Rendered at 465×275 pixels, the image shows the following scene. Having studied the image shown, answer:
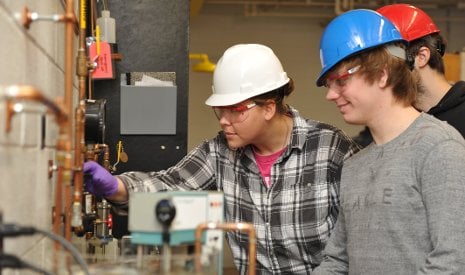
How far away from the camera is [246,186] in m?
2.38

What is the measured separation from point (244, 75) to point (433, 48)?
880 millimetres

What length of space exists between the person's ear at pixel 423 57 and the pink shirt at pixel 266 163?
2.30 ft

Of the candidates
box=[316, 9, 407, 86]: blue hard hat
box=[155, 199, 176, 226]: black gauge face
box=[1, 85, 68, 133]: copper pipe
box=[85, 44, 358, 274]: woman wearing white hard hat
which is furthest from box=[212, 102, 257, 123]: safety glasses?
box=[1, 85, 68, 133]: copper pipe

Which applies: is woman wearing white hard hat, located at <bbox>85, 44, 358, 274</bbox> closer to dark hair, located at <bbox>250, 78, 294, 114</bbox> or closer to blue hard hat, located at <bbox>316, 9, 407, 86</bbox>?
dark hair, located at <bbox>250, 78, 294, 114</bbox>

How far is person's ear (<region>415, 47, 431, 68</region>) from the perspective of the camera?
8.57 ft

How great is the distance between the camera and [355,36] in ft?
6.67

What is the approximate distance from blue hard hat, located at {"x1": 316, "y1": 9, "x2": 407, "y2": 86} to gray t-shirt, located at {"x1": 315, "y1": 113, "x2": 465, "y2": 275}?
28 cm

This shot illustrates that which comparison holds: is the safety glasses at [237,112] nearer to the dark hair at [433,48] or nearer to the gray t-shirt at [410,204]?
the gray t-shirt at [410,204]

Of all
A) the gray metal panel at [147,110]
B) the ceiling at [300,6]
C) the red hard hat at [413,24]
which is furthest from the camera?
the ceiling at [300,6]

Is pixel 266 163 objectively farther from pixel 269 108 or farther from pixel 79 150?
pixel 79 150

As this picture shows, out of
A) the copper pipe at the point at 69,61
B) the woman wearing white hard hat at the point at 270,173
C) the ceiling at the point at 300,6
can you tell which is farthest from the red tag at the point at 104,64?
the ceiling at the point at 300,6

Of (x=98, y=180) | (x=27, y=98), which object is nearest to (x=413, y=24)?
(x=98, y=180)

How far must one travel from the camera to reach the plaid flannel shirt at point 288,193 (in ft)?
7.53

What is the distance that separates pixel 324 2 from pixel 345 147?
14.3 ft
